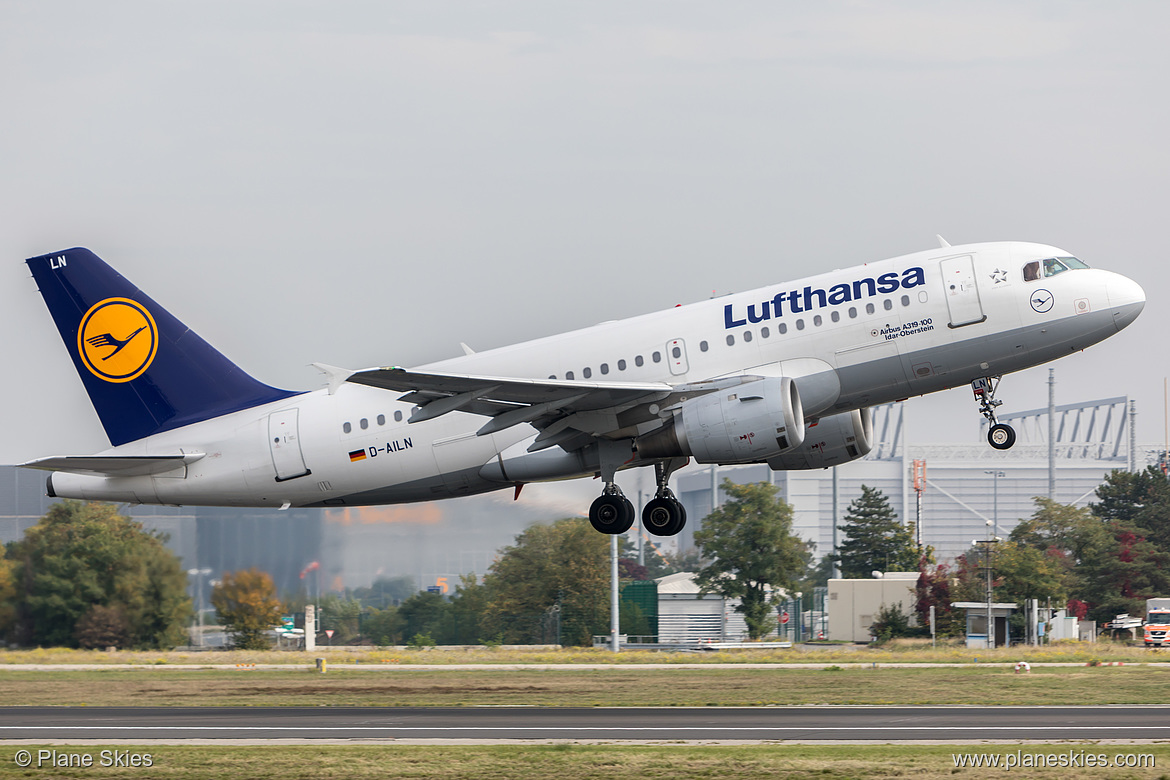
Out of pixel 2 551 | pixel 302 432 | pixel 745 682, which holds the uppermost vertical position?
pixel 302 432

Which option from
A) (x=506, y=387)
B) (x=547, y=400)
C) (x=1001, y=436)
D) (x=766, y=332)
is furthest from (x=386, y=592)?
(x=1001, y=436)

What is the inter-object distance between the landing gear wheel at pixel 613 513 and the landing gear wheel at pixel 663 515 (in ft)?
1.63

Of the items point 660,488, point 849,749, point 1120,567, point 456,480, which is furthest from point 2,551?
point 1120,567

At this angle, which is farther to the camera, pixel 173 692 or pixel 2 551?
pixel 2 551

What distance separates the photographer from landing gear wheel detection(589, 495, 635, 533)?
33.4m

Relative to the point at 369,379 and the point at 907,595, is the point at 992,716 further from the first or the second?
the point at 907,595

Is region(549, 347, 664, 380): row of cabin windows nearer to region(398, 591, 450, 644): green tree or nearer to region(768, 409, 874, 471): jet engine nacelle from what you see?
region(768, 409, 874, 471): jet engine nacelle

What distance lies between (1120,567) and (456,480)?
77949 millimetres

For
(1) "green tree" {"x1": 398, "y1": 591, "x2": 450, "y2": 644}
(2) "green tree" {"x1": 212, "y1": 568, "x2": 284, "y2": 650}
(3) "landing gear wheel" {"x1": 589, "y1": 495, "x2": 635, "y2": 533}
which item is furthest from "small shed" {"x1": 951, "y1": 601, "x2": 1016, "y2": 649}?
(3) "landing gear wheel" {"x1": 589, "y1": 495, "x2": 635, "y2": 533}

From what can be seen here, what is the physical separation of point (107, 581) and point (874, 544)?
8534 cm

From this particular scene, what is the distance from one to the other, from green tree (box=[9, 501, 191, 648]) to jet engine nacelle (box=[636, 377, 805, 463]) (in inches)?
1139

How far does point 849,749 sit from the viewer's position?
2738cm

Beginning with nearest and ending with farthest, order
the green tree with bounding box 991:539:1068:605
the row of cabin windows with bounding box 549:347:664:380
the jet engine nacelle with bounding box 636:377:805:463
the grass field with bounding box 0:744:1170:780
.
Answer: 1. the grass field with bounding box 0:744:1170:780
2. the jet engine nacelle with bounding box 636:377:805:463
3. the row of cabin windows with bounding box 549:347:664:380
4. the green tree with bounding box 991:539:1068:605

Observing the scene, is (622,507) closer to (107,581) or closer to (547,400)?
(547,400)
